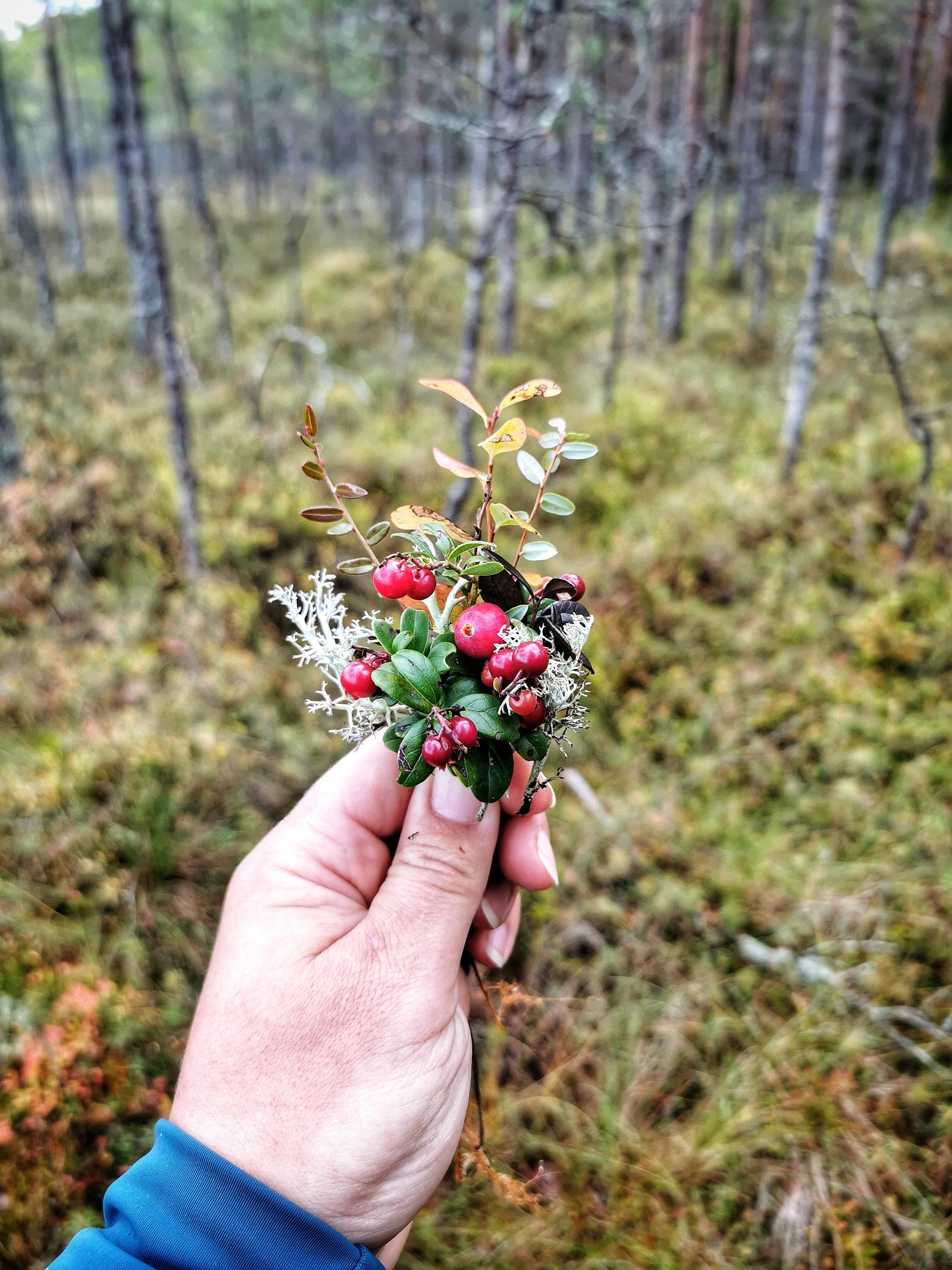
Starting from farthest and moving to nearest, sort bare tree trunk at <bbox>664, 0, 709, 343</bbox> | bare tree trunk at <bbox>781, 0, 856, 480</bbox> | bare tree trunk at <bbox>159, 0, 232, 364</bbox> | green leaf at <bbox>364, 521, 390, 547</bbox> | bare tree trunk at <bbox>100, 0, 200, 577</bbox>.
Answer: bare tree trunk at <bbox>664, 0, 709, 343</bbox>
bare tree trunk at <bbox>159, 0, 232, 364</bbox>
bare tree trunk at <bbox>781, 0, 856, 480</bbox>
bare tree trunk at <bbox>100, 0, 200, 577</bbox>
green leaf at <bbox>364, 521, 390, 547</bbox>

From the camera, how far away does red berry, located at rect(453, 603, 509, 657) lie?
1.44 m

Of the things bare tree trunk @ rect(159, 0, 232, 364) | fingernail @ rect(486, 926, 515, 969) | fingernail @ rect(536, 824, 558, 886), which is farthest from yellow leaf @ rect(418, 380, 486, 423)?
bare tree trunk @ rect(159, 0, 232, 364)

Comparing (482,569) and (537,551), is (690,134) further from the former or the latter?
(482,569)

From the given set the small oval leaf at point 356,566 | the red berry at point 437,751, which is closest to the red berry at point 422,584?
the small oval leaf at point 356,566

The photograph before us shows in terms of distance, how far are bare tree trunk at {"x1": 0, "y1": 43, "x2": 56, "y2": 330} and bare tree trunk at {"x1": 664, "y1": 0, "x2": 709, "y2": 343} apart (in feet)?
39.6

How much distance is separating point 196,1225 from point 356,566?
1.31 m

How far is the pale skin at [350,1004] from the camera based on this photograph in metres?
1.48

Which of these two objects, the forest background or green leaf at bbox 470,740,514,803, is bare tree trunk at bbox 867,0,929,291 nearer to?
the forest background

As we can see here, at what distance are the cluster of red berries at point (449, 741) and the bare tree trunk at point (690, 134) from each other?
981cm

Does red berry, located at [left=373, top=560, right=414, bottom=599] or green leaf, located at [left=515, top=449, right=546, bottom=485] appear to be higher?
green leaf, located at [left=515, top=449, right=546, bottom=485]

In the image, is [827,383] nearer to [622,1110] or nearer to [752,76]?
[752,76]

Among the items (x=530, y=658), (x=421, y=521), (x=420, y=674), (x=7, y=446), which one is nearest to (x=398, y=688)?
(x=420, y=674)

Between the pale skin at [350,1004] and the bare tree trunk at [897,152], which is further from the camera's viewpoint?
the bare tree trunk at [897,152]

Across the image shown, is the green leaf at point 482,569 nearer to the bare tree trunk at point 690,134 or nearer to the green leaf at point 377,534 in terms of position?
the green leaf at point 377,534
